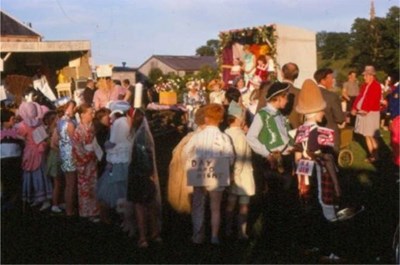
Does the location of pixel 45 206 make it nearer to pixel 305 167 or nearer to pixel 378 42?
pixel 305 167

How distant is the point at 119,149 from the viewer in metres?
8.82

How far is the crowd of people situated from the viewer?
6875 mm

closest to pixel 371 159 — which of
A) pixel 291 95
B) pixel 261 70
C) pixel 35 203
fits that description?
pixel 291 95

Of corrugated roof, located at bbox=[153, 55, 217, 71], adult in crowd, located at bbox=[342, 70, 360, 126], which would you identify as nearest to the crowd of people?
adult in crowd, located at bbox=[342, 70, 360, 126]

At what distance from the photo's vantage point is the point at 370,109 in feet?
43.8

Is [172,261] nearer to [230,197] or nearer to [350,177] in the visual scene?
[230,197]

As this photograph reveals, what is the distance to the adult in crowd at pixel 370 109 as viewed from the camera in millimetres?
13227

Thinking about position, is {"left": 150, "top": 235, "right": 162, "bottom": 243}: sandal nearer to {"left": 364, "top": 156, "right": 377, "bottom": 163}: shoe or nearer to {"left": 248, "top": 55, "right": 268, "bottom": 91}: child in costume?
{"left": 364, "top": 156, "right": 377, "bottom": 163}: shoe

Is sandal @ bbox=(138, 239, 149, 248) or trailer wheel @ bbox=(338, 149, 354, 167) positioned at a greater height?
trailer wheel @ bbox=(338, 149, 354, 167)

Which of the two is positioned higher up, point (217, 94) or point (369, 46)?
point (369, 46)

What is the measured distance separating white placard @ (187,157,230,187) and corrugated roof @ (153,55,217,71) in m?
61.3

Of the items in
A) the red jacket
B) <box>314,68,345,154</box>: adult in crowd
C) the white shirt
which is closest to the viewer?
the white shirt

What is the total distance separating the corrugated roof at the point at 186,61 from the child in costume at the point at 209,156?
61.1 meters

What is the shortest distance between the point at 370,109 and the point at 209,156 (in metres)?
6.64
